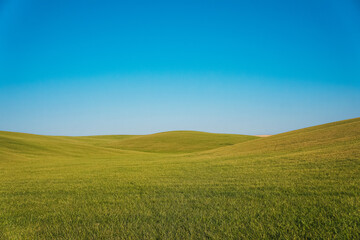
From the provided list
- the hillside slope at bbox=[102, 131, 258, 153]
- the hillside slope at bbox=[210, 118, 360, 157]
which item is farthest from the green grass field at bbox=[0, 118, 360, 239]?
the hillside slope at bbox=[102, 131, 258, 153]

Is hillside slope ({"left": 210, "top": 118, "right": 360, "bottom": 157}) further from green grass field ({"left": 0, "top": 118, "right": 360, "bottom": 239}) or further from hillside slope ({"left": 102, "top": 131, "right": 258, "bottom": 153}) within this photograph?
hillside slope ({"left": 102, "top": 131, "right": 258, "bottom": 153})

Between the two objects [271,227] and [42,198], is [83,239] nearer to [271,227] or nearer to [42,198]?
[271,227]

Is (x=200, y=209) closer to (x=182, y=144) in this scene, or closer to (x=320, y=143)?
(x=320, y=143)

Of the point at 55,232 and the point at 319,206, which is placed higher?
the point at 319,206

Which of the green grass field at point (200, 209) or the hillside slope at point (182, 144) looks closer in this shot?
the green grass field at point (200, 209)

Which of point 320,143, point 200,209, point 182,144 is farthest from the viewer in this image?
point 182,144

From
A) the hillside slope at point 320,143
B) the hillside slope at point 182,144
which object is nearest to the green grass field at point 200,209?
the hillside slope at point 320,143

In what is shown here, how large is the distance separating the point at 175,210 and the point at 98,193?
3.13 metres

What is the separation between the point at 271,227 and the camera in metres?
3.56

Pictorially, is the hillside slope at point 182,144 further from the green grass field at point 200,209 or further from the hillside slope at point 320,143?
the green grass field at point 200,209

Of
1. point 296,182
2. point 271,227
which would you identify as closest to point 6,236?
point 271,227

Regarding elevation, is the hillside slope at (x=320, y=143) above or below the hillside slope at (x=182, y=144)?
above

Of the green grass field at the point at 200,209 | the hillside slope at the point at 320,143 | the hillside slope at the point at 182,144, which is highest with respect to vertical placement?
the hillside slope at the point at 320,143

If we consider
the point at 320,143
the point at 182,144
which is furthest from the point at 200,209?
the point at 182,144
